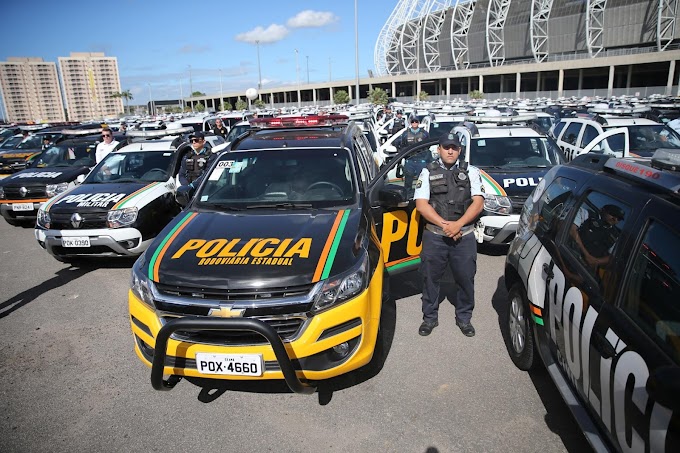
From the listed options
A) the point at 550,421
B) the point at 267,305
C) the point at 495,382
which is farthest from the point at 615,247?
the point at 267,305

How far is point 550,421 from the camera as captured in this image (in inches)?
129

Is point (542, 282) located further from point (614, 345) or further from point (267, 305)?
point (267, 305)

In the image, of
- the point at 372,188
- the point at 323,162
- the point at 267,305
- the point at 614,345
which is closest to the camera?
the point at 614,345

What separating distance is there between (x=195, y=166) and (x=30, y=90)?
585 feet

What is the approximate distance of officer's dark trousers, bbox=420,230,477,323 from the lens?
14.1 ft

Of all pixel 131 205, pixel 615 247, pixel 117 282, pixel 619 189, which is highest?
pixel 619 189

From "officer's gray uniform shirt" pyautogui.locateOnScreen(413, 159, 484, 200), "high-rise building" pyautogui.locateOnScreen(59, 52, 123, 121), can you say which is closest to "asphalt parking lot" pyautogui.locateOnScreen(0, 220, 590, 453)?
"officer's gray uniform shirt" pyautogui.locateOnScreen(413, 159, 484, 200)

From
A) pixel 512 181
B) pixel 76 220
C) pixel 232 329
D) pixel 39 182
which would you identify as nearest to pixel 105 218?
pixel 76 220

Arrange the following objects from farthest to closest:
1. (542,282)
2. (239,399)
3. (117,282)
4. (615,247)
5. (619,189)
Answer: (117,282) → (239,399) → (542,282) → (619,189) → (615,247)

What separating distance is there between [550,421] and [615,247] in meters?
1.41

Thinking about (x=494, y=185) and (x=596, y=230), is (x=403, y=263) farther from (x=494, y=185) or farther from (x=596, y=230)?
(x=494, y=185)

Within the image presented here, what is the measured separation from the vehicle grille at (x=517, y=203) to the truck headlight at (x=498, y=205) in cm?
8

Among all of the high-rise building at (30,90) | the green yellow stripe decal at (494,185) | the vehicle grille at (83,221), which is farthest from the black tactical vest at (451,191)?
the high-rise building at (30,90)

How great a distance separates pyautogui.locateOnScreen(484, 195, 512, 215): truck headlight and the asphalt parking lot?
2.07m
